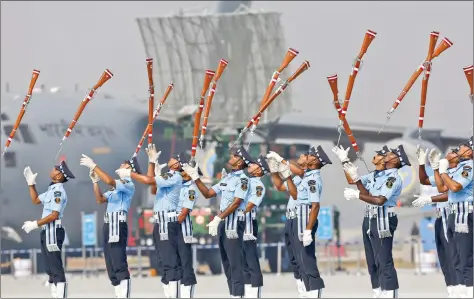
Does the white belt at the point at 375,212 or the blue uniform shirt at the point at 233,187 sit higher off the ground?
the blue uniform shirt at the point at 233,187

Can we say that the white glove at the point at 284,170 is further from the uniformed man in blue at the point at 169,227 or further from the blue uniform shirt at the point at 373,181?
the uniformed man in blue at the point at 169,227

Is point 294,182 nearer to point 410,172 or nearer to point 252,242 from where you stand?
point 252,242

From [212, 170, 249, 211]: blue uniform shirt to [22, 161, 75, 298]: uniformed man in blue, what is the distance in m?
2.60

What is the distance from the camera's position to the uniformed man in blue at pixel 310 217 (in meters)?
22.4

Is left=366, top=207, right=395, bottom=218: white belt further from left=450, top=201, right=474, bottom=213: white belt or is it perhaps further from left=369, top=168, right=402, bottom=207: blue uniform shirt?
left=450, top=201, right=474, bottom=213: white belt

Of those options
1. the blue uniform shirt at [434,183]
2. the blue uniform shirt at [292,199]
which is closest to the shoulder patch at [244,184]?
the blue uniform shirt at [292,199]

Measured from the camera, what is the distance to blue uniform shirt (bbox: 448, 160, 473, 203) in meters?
22.0

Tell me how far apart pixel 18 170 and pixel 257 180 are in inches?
1037

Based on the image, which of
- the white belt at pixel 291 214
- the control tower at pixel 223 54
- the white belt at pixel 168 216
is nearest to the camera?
the white belt at pixel 291 214

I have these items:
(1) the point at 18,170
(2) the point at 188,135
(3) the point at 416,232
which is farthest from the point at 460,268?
(3) the point at 416,232

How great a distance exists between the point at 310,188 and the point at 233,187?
1.58m

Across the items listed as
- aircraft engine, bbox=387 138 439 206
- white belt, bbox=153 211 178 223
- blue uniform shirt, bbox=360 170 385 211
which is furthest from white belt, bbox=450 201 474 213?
aircraft engine, bbox=387 138 439 206

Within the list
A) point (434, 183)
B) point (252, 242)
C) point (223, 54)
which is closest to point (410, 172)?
point (223, 54)

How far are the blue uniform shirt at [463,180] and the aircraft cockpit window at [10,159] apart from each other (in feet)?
91.8
